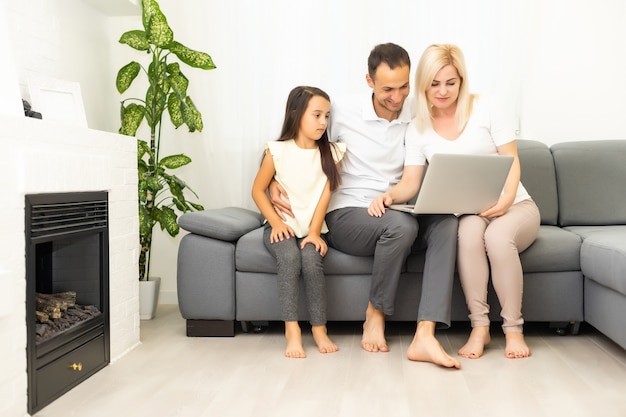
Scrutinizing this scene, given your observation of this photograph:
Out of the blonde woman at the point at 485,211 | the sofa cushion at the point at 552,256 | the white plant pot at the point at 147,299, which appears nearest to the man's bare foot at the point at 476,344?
the blonde woman at the point at 485,211

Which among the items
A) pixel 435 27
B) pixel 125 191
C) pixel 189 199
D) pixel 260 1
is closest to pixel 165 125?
pixel 189 199

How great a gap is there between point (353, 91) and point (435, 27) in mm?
Answer: 530

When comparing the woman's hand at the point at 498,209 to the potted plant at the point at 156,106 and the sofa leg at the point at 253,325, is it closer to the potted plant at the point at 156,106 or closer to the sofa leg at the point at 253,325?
the sofa leg at the point at 253,325

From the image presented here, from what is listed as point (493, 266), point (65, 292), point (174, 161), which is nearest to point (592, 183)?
point (493, 266)

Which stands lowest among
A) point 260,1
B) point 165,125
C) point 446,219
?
point 446,219

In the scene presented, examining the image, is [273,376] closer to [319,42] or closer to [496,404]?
[496,404]

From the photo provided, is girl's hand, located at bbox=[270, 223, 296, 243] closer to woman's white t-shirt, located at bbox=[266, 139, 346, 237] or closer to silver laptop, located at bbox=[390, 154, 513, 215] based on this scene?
woman's white t-shirt, located at bbox=[266, 139, 346, 237]

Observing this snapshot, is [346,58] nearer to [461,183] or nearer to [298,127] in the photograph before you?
[298,127]

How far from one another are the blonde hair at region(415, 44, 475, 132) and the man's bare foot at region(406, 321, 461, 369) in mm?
795

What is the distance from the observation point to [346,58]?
335 cm

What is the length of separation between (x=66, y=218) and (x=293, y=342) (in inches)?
36.1

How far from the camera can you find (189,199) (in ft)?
11.3

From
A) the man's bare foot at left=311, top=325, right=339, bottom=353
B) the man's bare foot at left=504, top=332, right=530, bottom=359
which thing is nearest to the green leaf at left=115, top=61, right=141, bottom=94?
the man's bare foot at left=311, top=325, right=339, bottom=353

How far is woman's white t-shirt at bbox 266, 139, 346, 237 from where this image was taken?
2553 mm
